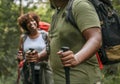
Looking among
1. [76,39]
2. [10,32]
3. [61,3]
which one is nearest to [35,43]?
[61,3]

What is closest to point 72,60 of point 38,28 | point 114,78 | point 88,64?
point 88,64

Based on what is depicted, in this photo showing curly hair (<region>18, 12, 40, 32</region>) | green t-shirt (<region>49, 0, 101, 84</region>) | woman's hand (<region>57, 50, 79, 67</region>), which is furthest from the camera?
curly hair (<region>18, 12, 40, 32</region>)

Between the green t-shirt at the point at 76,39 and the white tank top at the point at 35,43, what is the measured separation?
3.69m

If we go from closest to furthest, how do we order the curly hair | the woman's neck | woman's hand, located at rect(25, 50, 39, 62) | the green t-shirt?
the green t-shirt
the woman's neck
woman's hand, located at rect(25, 50, 39, 62)
the curly hair

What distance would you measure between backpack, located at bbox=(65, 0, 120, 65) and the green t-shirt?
8cm

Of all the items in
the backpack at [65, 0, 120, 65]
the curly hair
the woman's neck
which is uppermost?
the curly hair

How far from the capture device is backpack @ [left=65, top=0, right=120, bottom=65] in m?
3.62

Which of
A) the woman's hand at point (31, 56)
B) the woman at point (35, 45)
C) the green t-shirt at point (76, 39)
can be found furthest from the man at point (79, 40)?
the woman at point (35, 45)

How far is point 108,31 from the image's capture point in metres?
3.63

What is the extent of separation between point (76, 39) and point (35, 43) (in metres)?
4.07

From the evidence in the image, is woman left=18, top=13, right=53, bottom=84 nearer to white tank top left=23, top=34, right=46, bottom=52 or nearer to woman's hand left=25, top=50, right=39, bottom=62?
white tank top left=23, top=34, right=46, bottom=52

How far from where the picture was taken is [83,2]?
138 inches

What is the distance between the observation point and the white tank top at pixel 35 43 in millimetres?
7547

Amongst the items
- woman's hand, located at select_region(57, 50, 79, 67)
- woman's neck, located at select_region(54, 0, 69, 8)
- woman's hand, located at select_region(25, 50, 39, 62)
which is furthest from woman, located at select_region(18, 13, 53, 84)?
woman's hand, located at select_region(57, 50, 79, 67)
